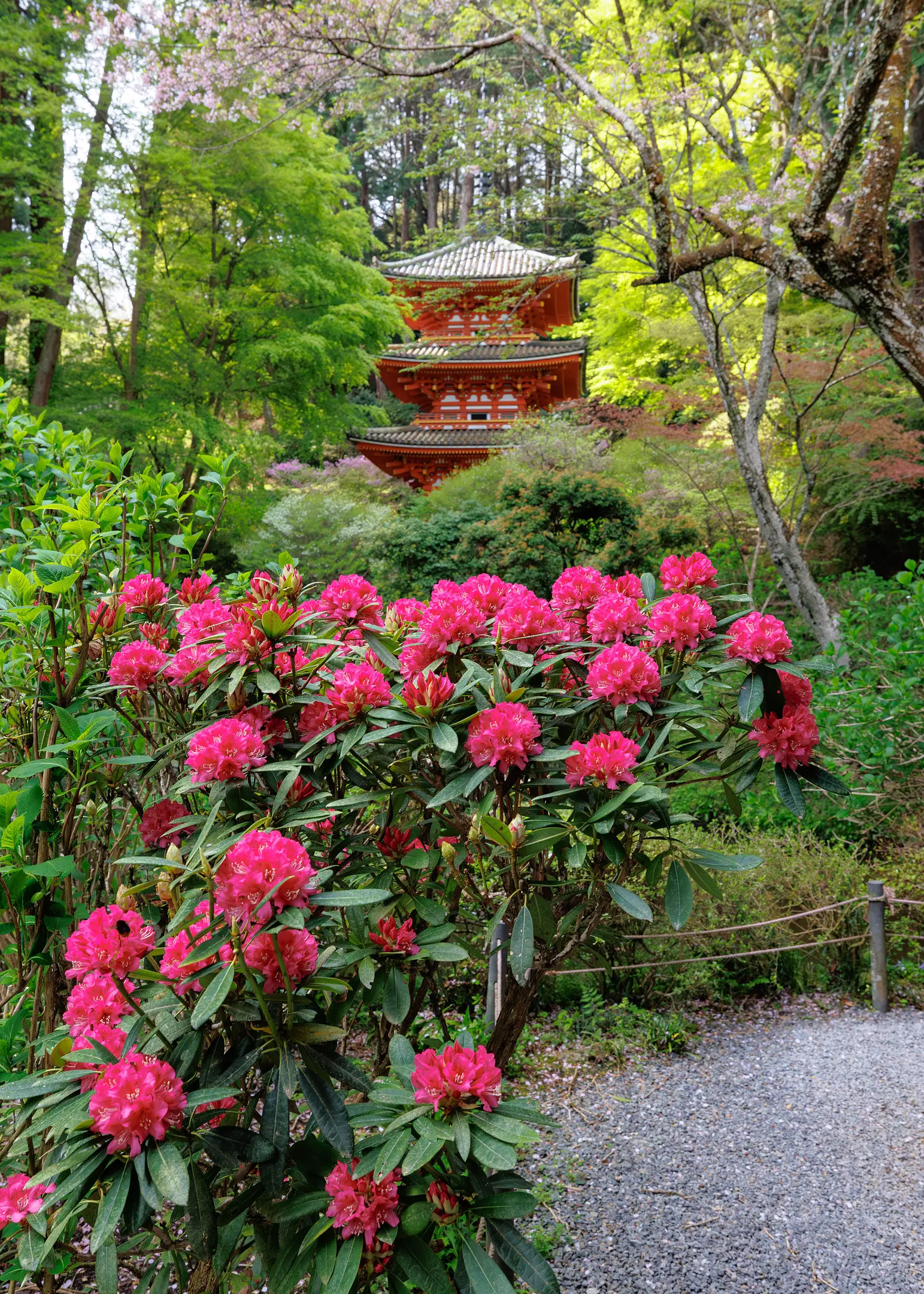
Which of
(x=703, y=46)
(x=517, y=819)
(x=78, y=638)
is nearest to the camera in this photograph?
(x=517, y=819)

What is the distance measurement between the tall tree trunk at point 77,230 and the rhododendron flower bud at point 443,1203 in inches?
275

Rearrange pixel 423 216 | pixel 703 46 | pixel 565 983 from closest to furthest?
1. pixel 565 983
2. pixel 703 46
3. pixel 423 216

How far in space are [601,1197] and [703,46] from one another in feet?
22.5

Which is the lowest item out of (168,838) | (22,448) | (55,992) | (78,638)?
(55,992)

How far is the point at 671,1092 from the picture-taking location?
239cm

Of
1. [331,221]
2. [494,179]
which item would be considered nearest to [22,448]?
[331,221]

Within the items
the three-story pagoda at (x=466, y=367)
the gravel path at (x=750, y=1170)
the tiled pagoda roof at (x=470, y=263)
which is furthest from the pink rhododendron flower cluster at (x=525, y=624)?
the tiled pagoda roof at (x=470, y=263)

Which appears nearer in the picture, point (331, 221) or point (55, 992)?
point (55, 992)

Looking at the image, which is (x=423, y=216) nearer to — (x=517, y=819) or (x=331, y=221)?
(x=331, y=221)

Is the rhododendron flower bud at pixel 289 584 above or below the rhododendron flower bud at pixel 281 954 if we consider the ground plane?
above

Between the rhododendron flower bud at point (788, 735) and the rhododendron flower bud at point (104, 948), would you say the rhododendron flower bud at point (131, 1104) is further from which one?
the rhododendron flower bud at point (788, 735)

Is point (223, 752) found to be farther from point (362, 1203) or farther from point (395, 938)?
point (362, 1203)

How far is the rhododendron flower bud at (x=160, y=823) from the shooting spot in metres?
1.16

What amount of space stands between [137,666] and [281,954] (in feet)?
1.85
